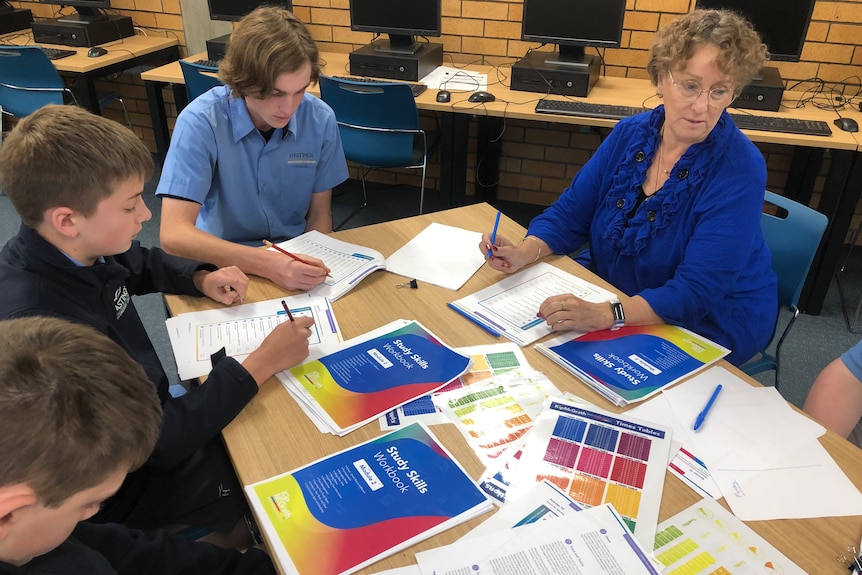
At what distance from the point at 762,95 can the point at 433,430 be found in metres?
2.53

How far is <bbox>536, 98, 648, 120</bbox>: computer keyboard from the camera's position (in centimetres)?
275

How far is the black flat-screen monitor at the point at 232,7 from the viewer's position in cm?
347

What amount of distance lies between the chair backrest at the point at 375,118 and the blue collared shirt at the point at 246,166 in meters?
0.86

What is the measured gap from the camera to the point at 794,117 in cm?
277

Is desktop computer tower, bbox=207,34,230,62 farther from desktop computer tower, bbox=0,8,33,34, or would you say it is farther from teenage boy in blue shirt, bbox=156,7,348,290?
teenage boy in blue shirt, bbox=156,7,348,290

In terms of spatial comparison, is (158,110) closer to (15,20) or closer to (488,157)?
(15,20)

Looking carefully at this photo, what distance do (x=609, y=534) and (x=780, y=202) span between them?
51.3 inches

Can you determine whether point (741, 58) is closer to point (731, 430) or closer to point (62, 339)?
point (731, 430)

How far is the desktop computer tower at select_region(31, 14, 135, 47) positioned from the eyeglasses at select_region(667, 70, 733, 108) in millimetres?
3510

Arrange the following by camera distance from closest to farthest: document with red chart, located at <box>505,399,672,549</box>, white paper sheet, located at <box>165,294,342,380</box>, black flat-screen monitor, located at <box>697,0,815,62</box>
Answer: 1. document with red chart, located at <box>505,399,672,549</box>
2. white paper sheet, located at <box>165,294,342,380</box>
3. black flat-screen monitor, located at <box>697,0,815,62</box>

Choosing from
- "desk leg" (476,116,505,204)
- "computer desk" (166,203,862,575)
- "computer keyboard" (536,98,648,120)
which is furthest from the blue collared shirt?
"desk leg" (476,116,505,204)

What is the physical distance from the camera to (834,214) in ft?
8.82

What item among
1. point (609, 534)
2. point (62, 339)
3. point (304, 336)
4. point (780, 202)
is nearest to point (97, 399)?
point (62, 339)

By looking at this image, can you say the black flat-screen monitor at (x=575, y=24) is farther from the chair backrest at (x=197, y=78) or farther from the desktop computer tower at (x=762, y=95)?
the chair backrest at (x=197, y=78)
